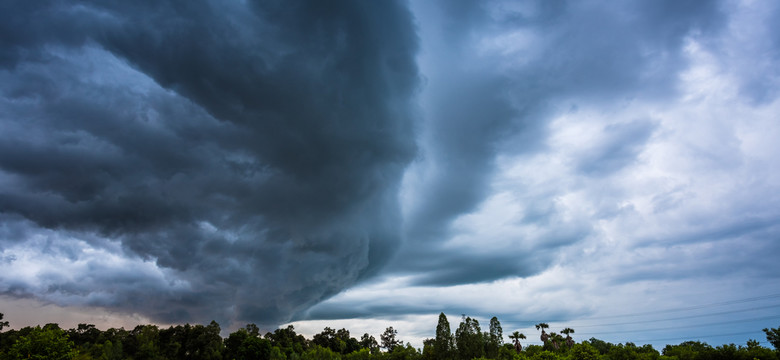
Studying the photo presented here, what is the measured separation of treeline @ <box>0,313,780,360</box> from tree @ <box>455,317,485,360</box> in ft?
0.82

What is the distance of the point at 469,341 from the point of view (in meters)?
113

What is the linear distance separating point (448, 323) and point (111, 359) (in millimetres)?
99004

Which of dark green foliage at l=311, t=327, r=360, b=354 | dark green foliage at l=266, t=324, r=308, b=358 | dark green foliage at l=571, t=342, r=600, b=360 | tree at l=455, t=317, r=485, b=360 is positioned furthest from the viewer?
dark green foliage at l=311, t=327, r=360, b=354

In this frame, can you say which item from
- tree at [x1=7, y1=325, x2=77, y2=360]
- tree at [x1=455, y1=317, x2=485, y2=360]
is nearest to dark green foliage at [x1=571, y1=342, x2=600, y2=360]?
tree at [x1=455, y1=317, x2=485, y2=360]

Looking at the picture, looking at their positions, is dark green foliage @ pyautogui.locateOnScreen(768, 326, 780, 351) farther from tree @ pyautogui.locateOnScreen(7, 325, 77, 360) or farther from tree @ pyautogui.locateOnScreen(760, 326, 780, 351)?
tree @ pyautogui.locateOnScreen(7, 325, 77, 360)

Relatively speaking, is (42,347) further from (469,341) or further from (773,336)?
(773,336)

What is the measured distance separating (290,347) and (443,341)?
6338 cm

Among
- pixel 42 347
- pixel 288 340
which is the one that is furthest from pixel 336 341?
pixel 42 347

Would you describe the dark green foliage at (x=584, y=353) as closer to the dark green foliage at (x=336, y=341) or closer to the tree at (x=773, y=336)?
the tree at (x=773, y=336)

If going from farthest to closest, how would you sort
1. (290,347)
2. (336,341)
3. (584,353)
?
(336,341) < (290,347) < (584,353)

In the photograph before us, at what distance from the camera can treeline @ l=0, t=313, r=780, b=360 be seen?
231 feet

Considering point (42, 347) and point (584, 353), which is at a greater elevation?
point (42, 347)

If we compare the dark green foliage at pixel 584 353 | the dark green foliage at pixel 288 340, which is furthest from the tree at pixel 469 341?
the dark green foliage at pixel 288 340

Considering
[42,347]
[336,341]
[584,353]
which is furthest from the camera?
[336,341]
